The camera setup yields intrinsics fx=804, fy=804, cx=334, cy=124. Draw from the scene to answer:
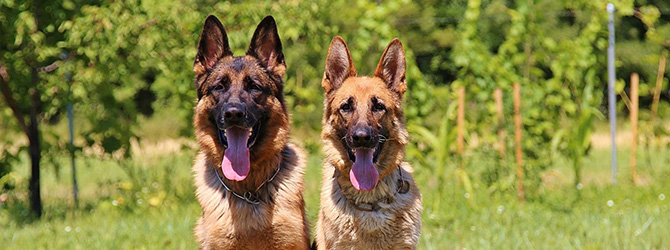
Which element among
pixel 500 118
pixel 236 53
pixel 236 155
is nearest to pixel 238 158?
pixel 236 155

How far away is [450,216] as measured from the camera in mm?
7750

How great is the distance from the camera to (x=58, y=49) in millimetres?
8758

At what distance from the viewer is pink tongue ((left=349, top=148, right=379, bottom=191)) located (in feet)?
15.5

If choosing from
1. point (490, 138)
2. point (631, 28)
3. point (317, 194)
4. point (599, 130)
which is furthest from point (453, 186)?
point (631, 28)

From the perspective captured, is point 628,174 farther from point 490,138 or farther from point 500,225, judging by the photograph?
point 500,225

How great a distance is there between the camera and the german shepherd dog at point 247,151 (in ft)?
15.7

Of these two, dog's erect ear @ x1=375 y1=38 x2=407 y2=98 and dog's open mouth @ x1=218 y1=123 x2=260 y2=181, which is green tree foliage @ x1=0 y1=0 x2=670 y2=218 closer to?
dog's erect ear @ x1=375 y1=38 x2=407 y2=98

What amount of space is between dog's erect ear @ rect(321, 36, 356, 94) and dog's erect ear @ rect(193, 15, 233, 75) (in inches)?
25.9

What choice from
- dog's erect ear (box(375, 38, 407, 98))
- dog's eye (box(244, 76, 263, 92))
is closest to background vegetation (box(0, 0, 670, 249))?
dog's erect ear (box(375, 38, 407, 98))

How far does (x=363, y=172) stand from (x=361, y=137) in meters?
0.30

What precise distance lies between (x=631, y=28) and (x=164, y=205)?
16207 millimetres

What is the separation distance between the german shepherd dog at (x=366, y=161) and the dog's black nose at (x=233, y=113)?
1.95 ft

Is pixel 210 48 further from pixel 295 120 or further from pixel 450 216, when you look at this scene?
pixel 295 120

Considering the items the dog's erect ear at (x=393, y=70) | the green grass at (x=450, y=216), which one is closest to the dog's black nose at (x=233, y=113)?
the dog's erect ear at (x=393, y=70)
